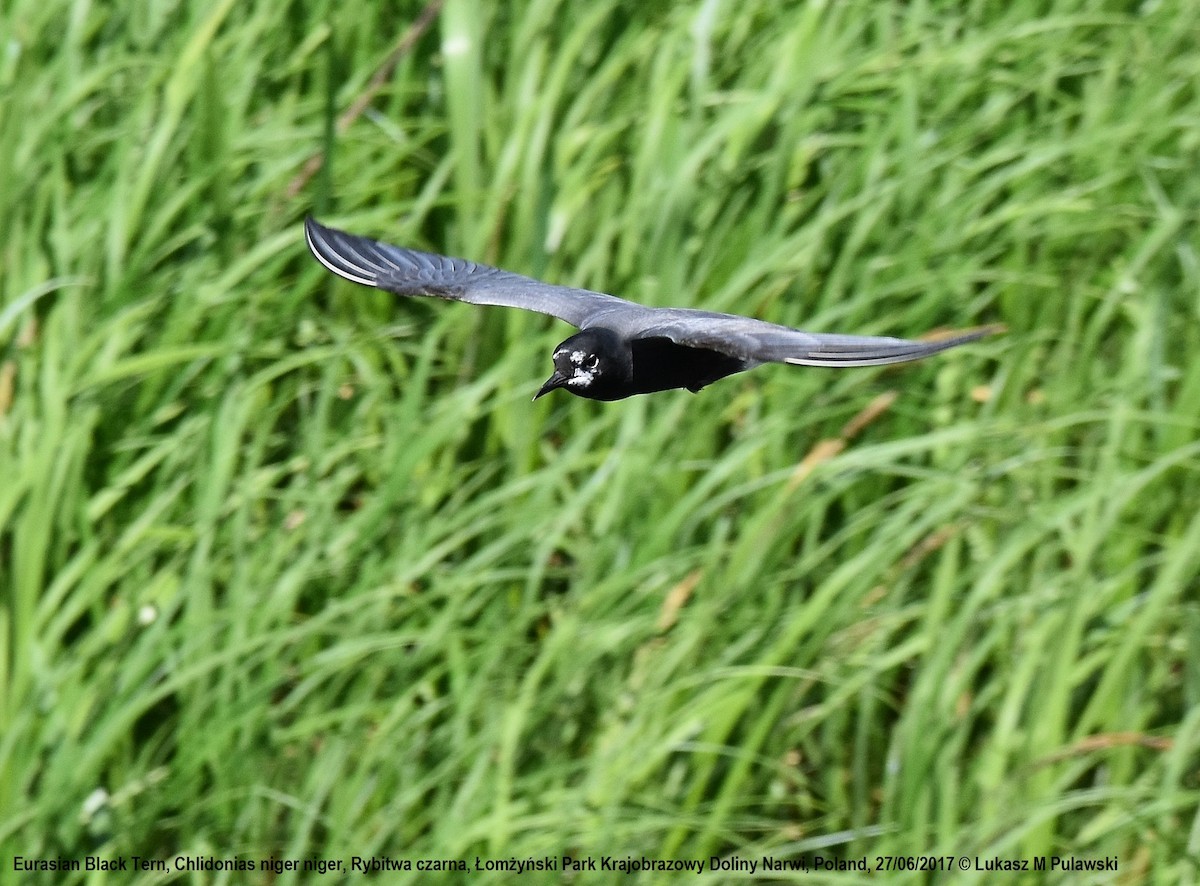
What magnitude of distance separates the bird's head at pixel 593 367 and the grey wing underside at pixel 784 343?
95mm

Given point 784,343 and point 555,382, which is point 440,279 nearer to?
point 555,382

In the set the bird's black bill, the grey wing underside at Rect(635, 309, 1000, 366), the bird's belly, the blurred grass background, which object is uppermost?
the grey wing underside at Rect(635, 309, 1000, 366)

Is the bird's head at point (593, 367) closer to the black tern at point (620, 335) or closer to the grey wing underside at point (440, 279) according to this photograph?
the black tern at point (620, 335)

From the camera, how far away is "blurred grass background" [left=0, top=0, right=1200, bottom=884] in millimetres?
3205

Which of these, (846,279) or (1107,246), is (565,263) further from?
(1107,246)

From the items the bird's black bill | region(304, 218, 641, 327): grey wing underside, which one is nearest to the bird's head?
the bird's black bill

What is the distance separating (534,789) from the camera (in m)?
3.22

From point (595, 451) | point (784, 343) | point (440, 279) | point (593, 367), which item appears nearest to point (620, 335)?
point (593, 367)

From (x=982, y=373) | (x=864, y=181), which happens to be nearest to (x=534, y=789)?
(x=982, y=373)

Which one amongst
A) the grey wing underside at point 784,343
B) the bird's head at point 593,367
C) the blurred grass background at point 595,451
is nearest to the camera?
the grey wing underside at point 784,343

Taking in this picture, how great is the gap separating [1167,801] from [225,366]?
6.43 feet

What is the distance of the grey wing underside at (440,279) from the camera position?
9.40 feet

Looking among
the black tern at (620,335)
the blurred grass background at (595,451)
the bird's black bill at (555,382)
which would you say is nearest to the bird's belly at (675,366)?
the black tern at (620,335)

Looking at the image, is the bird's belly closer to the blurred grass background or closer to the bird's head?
the bird's head
